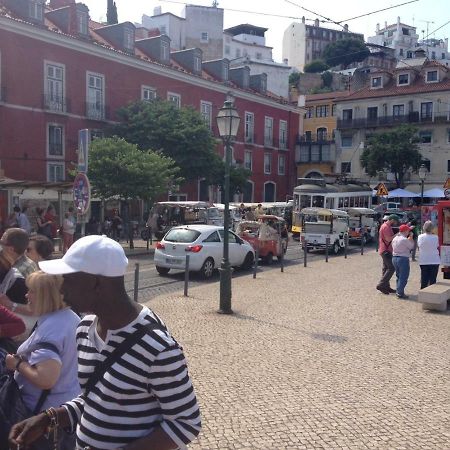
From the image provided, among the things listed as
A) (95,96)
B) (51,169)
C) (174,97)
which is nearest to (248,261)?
(51,169)

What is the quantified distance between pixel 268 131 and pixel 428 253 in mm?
39647

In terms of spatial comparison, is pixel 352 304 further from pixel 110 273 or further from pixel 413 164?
pixel 413 164

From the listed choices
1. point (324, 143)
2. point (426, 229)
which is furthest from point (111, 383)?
point (324, 143)

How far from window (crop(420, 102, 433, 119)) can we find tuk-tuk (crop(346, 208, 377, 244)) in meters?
28.3

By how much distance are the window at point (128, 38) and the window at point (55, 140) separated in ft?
28.6

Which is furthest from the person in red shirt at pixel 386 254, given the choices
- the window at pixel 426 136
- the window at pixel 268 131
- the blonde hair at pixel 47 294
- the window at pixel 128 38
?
the window at pixel 426 136

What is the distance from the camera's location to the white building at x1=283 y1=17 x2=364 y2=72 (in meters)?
113

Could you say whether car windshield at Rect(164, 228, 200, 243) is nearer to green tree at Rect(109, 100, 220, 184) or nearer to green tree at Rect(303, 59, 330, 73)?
green tree at Rect(109, 100, 220, 184)

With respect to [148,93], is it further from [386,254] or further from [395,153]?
[386,254]

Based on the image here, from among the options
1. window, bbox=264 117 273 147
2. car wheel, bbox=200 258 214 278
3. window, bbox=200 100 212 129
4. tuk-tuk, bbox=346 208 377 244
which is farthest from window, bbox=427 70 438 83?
car wheel, bbox=200 258 214 278

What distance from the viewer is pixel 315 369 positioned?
693 centimetres

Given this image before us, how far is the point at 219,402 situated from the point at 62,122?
29.3 meters

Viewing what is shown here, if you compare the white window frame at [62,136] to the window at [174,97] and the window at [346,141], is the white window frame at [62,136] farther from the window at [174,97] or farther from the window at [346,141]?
the window at [346,141]

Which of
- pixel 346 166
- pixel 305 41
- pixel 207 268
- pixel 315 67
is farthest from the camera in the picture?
pixel 305 41
